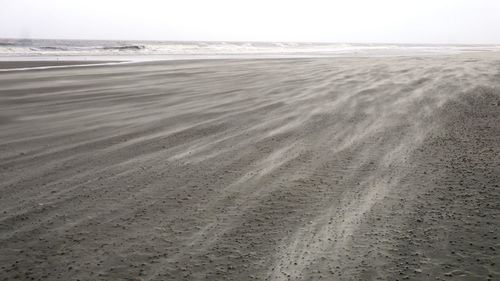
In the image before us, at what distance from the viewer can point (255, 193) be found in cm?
286

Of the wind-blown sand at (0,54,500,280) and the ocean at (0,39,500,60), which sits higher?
the ocean at (0,39,500,60)

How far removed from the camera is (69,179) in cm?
321

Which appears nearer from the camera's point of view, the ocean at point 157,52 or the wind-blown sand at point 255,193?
the wind-blown sand at point 255,193

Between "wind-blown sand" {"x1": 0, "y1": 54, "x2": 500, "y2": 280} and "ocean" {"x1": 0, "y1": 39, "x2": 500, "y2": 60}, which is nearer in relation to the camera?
"wind-blown sand" {"x1": 0, "y1": 54, "x2": 500, "y2": 280}

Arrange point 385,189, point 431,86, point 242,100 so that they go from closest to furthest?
1. point 385,189
2. point 242,100
3. point 431,86

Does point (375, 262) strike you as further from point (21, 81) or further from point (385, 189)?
point (21, 81)

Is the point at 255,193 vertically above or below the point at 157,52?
below

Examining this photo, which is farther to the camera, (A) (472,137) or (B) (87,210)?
(A) (472,137)

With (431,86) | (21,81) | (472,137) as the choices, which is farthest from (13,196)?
(21,81)

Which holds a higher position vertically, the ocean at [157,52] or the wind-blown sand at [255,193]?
the ocean at [157,52]

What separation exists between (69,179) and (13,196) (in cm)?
43

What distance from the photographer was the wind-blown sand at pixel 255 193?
6.52ft

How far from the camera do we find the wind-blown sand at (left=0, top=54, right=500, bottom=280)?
1986mm

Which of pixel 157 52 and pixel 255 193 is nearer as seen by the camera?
pixel 255 193
